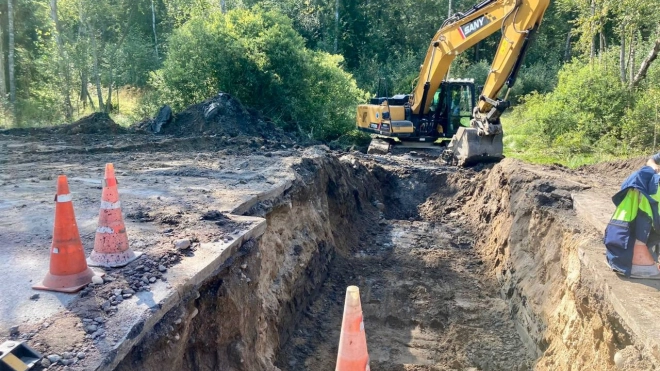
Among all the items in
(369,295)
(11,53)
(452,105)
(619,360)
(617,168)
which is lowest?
(369,295)

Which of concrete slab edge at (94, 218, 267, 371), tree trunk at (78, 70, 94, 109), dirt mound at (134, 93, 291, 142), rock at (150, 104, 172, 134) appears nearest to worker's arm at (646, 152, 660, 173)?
concrete slab edge at (94, 218, 267, 371)

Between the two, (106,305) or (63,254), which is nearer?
(106,305)

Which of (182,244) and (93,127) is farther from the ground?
(93,127)

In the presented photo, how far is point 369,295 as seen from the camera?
7285 mm

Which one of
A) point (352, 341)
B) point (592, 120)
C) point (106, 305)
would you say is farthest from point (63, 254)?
point (592, 120)

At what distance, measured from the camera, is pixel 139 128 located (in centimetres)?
1400

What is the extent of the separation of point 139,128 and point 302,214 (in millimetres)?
8489

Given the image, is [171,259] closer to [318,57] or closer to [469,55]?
[318,57]

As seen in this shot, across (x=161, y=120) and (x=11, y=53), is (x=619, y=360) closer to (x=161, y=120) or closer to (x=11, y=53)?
(x=161, y=120)

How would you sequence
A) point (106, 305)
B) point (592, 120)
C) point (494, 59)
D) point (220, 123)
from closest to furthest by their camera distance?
point (106, 305) < point (494, 59) < point (220, 123) < point (592, 120)

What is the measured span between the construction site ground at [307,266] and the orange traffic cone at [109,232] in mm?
137

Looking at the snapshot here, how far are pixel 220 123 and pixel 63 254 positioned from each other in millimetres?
10108

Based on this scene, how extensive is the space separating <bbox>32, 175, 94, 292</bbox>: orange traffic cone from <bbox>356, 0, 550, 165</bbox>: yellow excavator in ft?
32.2

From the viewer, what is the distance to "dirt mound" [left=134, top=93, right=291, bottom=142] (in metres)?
13.2
